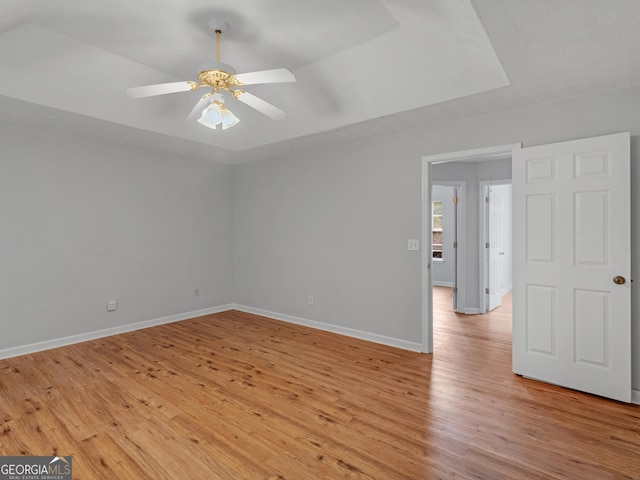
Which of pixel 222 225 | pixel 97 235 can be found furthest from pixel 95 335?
pixel 222 225

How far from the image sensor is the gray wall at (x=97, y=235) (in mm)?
3662

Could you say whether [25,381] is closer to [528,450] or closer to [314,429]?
[314,429]

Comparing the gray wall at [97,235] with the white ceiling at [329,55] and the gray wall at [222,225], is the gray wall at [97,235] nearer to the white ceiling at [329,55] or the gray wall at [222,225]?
the gray wall at [222,225]

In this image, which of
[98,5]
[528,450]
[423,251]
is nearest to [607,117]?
[423,251]

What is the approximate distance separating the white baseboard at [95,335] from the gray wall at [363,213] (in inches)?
33.5

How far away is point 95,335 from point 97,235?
48.6 inches

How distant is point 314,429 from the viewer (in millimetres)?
2264

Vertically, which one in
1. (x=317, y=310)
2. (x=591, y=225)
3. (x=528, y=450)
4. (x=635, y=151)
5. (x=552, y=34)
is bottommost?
(x=528, y=450)

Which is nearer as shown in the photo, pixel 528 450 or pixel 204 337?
pixel 528 450

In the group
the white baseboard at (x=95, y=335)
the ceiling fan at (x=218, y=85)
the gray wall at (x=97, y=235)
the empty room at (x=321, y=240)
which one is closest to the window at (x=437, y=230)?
the empty room at (x=321, y=240)

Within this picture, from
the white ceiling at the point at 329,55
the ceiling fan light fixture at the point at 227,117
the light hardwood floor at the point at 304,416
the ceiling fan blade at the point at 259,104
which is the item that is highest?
the white ceiling at the point at 329,55

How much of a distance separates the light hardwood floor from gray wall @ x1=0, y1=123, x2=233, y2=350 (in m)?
0.60

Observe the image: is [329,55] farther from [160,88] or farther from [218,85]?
[160,88]

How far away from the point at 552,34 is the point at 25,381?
4.72m
